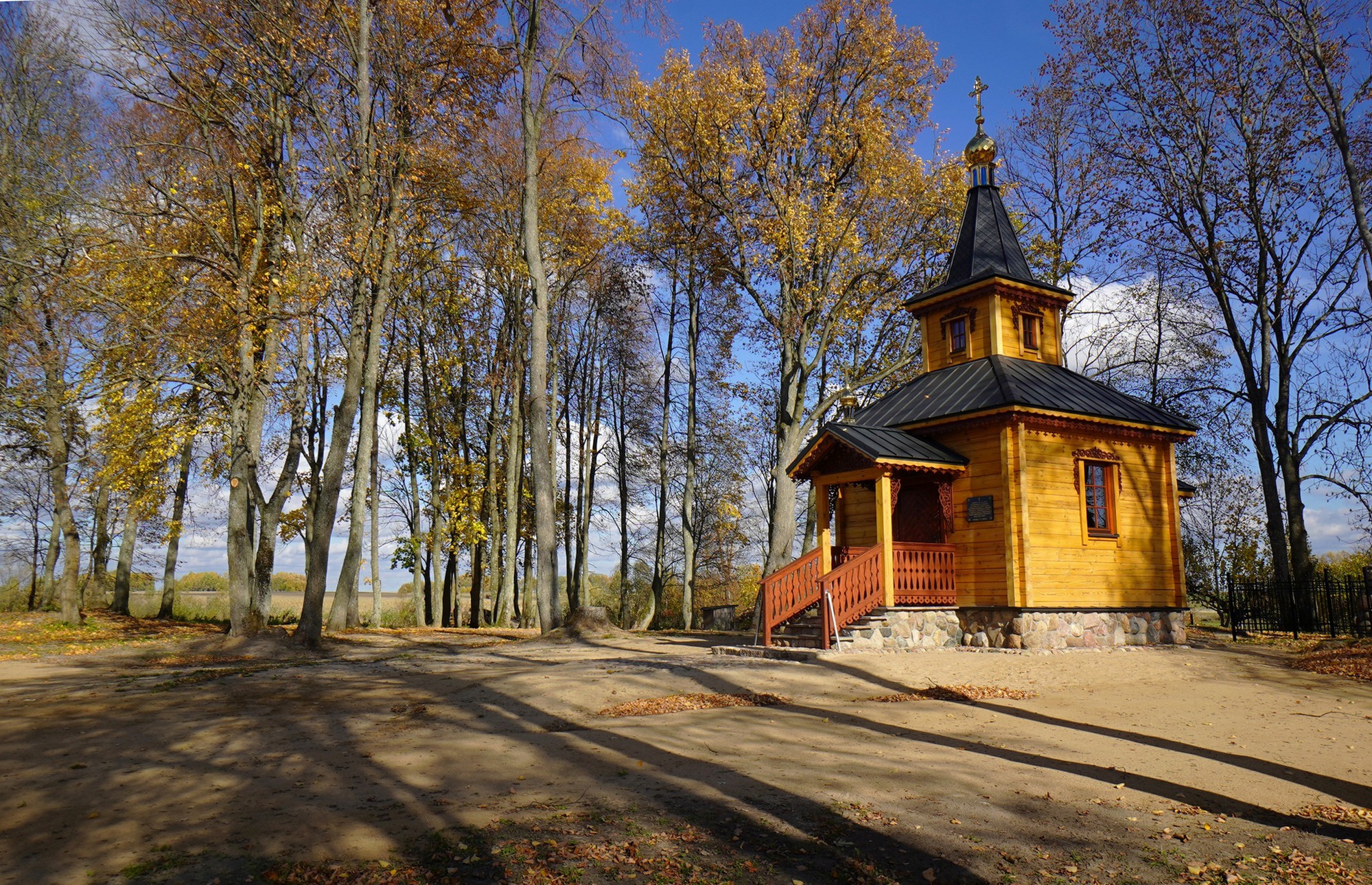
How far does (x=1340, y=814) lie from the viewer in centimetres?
604

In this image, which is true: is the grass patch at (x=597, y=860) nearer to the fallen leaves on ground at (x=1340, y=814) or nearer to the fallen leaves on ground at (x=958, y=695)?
the fallen leaves on ground at (x=1340, y=814)

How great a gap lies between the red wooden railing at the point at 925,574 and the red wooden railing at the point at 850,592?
16.3 inches

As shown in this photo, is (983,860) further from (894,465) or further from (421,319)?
(421,319)

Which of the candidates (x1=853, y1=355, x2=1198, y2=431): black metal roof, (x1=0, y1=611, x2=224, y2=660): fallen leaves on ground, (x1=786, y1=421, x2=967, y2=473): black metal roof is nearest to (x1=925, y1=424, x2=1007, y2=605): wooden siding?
(x1=786, y1=421, x2=967, y2=473): black metal roof

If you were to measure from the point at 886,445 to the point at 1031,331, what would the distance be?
635 centimetres

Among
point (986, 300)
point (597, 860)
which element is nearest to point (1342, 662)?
point (986, 300)

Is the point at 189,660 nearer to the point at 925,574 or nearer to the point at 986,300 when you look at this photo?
the point at 925,574

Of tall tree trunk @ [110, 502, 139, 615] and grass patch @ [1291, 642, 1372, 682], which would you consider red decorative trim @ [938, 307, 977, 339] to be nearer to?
grass patch @ [1291, 642, 1372, 682]

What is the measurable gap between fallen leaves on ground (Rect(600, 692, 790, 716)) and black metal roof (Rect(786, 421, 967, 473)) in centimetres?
603

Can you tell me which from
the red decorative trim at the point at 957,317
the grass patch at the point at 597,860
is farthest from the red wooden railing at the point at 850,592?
the grass patch at the point at 597,860

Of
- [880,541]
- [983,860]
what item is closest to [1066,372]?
[880,541]

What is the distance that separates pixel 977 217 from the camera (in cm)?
2056

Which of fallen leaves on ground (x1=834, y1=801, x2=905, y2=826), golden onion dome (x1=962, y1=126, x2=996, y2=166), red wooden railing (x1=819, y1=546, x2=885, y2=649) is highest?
golden onion dome (x1=962, y1=126, x2=996, y2=166)

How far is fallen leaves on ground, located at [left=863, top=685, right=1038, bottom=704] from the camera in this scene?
1082cm
